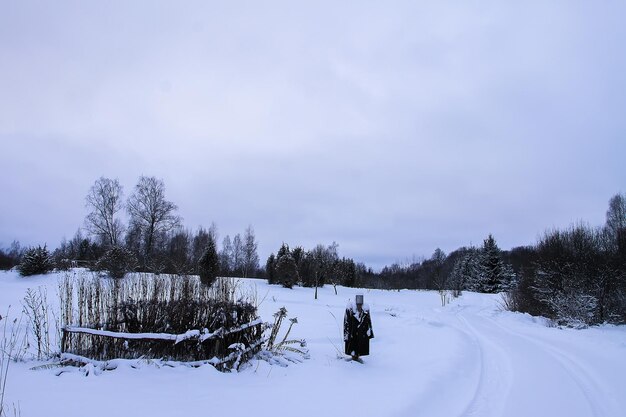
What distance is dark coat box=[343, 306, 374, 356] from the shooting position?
8.33 metres

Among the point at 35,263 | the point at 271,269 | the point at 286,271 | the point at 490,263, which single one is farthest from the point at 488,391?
the point at 490,263

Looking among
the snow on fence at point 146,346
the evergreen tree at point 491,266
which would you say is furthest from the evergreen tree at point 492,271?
the snow on fence at point 146,346

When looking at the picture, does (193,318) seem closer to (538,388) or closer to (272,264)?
(538,388)

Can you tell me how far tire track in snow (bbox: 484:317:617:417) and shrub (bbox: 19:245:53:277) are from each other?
2937 centimetres

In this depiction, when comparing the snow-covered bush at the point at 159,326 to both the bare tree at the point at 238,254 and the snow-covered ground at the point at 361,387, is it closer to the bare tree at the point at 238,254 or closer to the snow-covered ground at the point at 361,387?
the snow-covered ground at the point at 361,387

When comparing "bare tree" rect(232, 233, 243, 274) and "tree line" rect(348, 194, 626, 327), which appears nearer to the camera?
"tree line" rect(348, 194, 626, 327)

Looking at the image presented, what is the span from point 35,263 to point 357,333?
26.5 metres

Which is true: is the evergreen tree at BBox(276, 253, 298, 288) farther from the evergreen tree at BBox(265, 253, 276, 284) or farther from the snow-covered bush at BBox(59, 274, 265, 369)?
the snow-covered bush at BBox(59, 274, 265, 369)

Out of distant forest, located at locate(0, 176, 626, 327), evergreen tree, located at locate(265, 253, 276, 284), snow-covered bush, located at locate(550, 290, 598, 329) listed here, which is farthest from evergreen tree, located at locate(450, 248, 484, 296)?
snow-covered bush, located at locate(550, 290, 598, 329)

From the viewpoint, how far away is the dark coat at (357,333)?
8.33 metres

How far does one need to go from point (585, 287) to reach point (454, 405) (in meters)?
16.2

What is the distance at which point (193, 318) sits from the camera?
25.0ft

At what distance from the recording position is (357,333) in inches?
331

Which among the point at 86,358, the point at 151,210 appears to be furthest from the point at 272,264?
the point at 86,358
